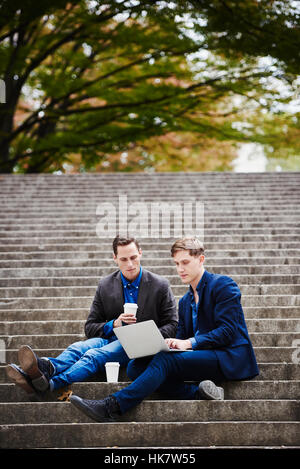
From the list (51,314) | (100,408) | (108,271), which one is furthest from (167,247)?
(100,408)

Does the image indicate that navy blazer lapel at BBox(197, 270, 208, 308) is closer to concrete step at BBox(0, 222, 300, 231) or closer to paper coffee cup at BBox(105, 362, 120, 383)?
paper coffee cup at BBox(105, 362, 120, 383)

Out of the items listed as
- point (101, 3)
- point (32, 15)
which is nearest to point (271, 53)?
point (101, 3)

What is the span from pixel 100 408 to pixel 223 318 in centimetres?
93

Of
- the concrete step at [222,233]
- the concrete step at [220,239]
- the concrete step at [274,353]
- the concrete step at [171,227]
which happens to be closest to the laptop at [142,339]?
the concrete step at [274,353]

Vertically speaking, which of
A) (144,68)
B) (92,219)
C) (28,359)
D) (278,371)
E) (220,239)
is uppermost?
(144,68)

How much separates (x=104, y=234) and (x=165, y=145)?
893cm

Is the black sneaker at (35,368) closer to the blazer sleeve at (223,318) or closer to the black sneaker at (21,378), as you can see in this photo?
the black sneaker at (21,378)

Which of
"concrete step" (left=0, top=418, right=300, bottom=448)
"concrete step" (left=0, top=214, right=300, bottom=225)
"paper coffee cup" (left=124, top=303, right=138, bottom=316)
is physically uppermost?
"concrete step" (left=0, top=214, right=300, bottom=225)

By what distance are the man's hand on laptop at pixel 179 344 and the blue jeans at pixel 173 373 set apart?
5 centimetres

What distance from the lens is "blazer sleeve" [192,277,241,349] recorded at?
3.49 meters

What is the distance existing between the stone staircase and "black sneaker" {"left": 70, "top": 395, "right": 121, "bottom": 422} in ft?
0.25

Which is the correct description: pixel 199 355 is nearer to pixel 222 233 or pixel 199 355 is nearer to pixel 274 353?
pixel 274 353

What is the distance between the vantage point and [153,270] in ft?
19.4

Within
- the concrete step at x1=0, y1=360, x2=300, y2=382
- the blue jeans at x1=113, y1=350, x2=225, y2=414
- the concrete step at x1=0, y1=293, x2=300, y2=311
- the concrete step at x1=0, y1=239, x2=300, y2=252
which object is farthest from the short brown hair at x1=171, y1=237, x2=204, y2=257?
the concrete step at x1=0, y1=239, x2=300, y2=252
